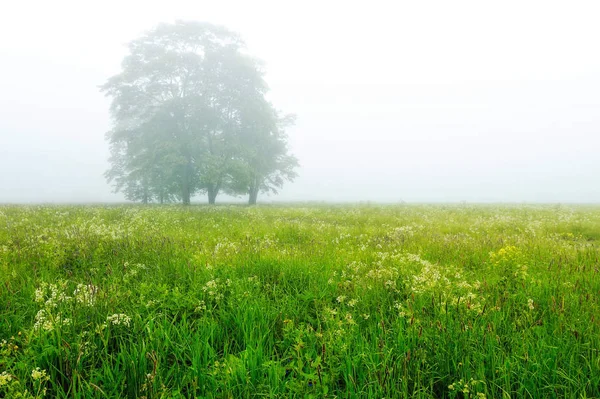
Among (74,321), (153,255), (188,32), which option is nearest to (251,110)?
(188,32)

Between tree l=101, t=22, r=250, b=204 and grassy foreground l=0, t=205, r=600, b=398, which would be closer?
grassy foreground l=0, t=205, r=600, b=398

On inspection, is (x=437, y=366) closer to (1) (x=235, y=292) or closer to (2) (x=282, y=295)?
(2) (x=282, y=295)

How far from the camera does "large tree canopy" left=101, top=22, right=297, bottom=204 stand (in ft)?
102

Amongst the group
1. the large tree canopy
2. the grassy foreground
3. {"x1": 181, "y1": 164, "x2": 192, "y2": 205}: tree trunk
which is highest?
the large tree canopy

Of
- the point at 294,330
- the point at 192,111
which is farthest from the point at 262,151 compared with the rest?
the point at 294,330

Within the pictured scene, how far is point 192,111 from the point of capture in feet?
104

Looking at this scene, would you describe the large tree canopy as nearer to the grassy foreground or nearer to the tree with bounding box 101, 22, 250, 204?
the tree with bounding box 101, 22, 250, 204

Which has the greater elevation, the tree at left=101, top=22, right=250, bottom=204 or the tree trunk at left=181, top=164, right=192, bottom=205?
the tree at left=101, top=22, right=250, bottom=204

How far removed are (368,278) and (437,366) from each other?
6.46 feet

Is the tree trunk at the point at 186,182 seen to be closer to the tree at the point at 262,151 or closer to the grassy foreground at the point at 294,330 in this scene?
the tree at the point at 262,151

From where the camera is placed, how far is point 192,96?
104 feet

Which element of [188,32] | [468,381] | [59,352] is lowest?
[468,381]

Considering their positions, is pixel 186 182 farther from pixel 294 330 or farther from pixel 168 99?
pixel 294 330

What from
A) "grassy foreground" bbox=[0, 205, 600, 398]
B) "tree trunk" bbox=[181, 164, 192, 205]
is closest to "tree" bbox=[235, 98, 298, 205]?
"tree trunk" bbox=[181, 164, 192, 205]
